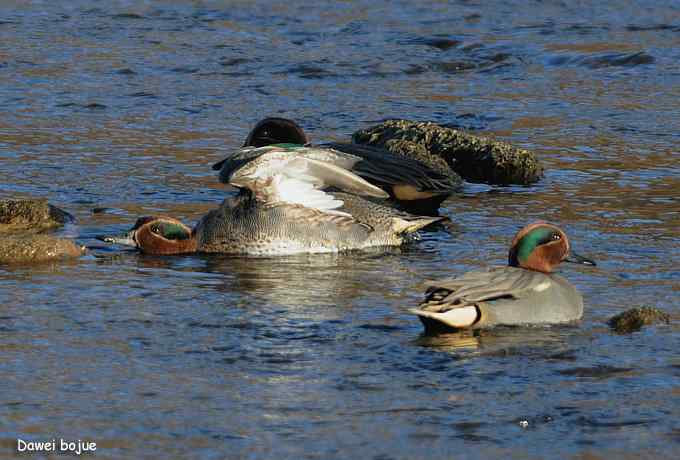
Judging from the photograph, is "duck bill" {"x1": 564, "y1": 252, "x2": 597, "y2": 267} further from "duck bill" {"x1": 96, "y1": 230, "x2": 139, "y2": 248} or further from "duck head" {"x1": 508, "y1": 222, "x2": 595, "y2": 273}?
"duck bill" {"x1": 96, "y1": 230, "x2": 139, "y2": 248}

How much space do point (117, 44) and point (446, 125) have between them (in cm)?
526

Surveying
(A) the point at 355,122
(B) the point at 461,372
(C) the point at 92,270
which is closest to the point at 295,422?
(B) the point at 461,372

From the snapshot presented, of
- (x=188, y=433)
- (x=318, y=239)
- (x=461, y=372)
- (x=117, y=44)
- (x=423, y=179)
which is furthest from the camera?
(x=117, y=44)

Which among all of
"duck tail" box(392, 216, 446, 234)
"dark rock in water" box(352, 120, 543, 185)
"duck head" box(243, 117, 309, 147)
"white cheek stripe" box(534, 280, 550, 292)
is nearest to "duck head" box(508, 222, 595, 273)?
"white cheek stripe" box(534, 280, 550, 292)

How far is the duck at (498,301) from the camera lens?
706 centimetres

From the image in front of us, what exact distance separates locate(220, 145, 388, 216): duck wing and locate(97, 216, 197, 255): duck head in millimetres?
459

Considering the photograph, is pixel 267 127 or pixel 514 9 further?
pixel 514 9

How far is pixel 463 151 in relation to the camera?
38.1 feet

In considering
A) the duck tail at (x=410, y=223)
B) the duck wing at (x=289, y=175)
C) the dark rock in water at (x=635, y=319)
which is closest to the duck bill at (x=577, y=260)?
the dark rock in water at (x=635, y=319)

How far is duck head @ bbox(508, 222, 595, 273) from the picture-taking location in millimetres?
7766

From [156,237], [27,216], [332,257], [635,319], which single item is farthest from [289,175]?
[635,319]

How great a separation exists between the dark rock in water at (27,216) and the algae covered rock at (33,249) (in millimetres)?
604

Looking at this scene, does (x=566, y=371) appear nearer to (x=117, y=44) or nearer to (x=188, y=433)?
(x=188, y=433)

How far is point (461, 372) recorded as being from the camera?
6.53 meters
